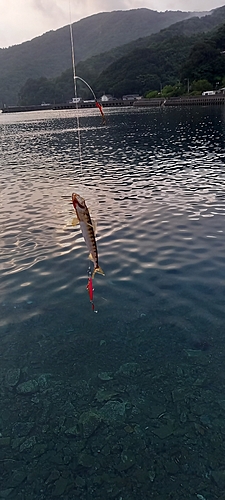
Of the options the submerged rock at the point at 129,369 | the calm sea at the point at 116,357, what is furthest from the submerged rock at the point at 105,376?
the submerged rock at the point at 129,369

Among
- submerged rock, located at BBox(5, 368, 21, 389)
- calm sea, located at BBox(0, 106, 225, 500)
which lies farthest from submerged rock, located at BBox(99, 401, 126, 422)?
submerged rock, located at BBox(5, 368, 21, 389)

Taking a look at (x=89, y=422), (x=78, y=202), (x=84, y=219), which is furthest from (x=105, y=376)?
(x=78, y=202)

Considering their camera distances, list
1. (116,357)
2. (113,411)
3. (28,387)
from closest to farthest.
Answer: (113,411), (28,387), (116,357)

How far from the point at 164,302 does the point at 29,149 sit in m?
55.2

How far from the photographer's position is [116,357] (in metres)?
10.3

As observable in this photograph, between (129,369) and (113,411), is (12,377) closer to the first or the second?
(113,411)

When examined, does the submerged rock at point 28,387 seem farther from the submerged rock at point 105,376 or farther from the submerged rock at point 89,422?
the submerged rock at point 105,376

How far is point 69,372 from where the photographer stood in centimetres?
980

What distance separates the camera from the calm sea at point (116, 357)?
23.5ft

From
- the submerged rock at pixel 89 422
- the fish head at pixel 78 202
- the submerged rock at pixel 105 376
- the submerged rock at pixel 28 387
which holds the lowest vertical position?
the submerged rock at pixel 89 422

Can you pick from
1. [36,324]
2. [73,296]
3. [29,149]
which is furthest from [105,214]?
[29,149]

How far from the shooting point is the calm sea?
7.16 meters

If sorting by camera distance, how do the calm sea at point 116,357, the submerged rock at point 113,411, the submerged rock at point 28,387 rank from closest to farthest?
the calm sea at point 116,357, the submerged rock at point 113,411, the submerged rock at point 28,387

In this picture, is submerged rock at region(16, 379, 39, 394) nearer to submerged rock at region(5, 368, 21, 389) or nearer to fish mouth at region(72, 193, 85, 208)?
submerged rock at region(5, 368, 21, 389)
